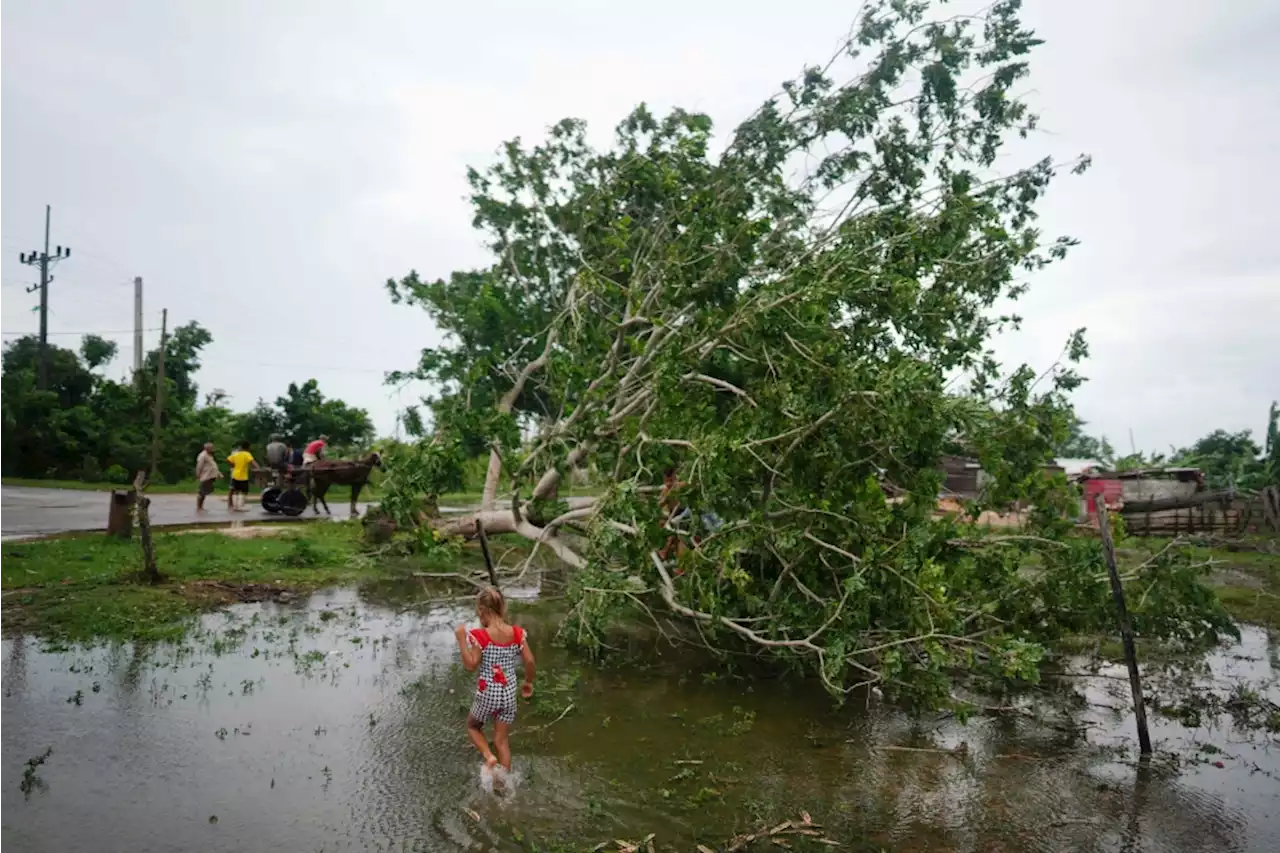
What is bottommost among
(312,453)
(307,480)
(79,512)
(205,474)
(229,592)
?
(229,592)

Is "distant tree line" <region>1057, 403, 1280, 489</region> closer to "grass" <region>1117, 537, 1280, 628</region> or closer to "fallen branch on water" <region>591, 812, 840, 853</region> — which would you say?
"grass" <region>1117, 537, 1280, 628</region>

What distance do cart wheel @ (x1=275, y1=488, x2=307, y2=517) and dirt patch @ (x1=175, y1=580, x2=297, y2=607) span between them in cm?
746

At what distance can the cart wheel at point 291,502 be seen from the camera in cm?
1820

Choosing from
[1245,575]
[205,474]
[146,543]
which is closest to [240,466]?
[205,474]

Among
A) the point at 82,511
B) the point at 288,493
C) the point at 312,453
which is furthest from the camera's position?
the point at 312,453

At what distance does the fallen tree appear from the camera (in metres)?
7.29

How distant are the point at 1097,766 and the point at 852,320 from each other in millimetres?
4737

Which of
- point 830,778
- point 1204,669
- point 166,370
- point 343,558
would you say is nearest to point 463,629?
point 830,778

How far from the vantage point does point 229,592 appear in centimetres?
Result: 1045

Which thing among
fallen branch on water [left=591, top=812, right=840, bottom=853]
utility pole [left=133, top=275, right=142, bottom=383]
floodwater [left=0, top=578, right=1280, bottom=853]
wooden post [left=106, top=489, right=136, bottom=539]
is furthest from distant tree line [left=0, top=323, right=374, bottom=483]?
fallen branch on water [left=591, top=812, right=840, bottom=853]

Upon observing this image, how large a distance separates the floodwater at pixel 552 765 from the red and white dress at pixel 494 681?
1.27 ft

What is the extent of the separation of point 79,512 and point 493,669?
14.7m

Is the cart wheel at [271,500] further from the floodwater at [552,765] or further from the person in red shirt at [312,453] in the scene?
the floodwater at [552,765]

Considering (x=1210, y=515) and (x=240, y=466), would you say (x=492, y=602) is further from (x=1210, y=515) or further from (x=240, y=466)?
(x=1210, y=515)
